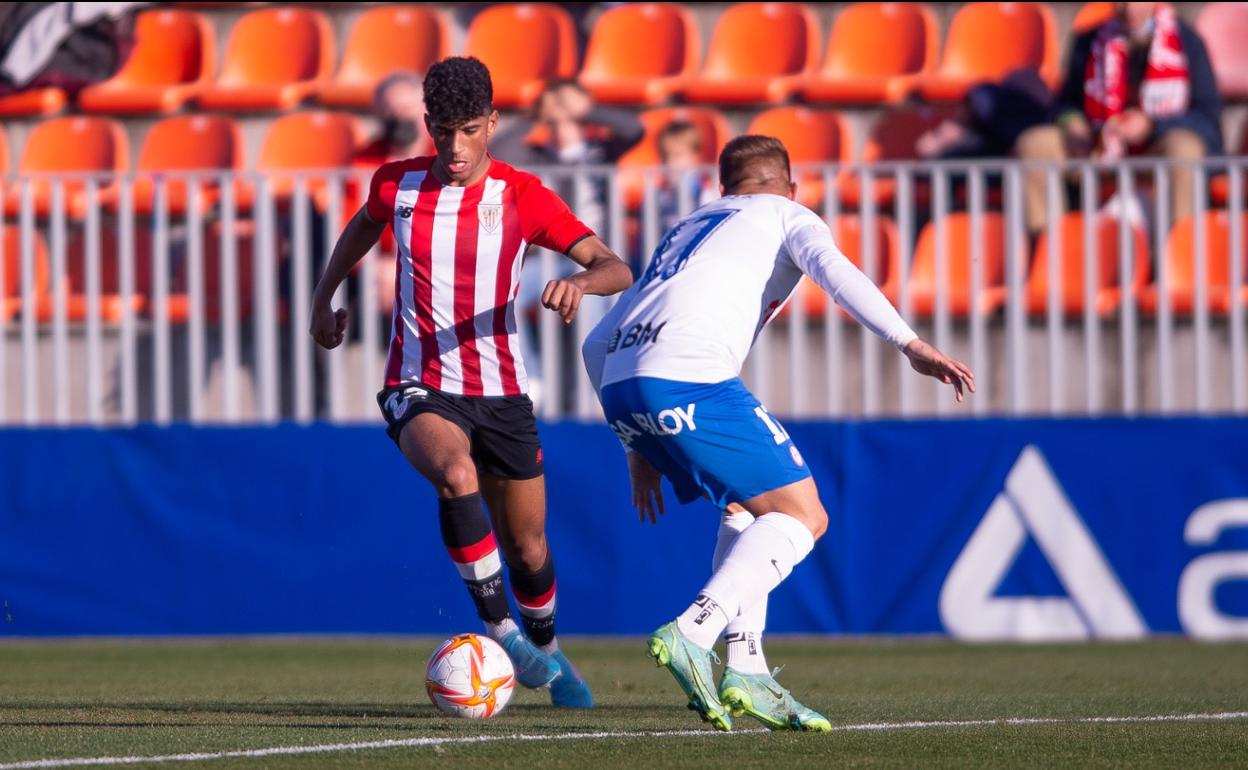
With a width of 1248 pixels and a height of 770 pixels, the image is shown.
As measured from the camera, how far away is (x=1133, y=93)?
11156 mm

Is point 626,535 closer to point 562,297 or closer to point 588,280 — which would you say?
point 588,280

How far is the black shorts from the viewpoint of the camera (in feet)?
18.9

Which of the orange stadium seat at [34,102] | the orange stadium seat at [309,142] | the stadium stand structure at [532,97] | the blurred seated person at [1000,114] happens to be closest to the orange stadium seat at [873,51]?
the stadium stand structure at [532,97]

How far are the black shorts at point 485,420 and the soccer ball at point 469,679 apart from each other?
0.66 metres

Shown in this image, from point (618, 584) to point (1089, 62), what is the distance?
14.7 ft

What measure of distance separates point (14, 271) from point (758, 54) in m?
5.17

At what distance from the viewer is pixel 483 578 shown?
18.8ft

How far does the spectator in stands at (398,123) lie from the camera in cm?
1103

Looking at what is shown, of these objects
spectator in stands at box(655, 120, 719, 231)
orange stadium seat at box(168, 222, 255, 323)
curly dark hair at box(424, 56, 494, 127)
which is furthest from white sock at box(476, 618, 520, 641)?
orange stadium seat at box(168, 222, 255, 323)

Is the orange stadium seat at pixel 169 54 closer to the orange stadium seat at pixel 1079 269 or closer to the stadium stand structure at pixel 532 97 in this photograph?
the stadium stand structure at pixel 532 97

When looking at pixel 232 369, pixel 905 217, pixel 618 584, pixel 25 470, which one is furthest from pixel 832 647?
pixel 25 470

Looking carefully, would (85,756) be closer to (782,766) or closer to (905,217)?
(782,766)

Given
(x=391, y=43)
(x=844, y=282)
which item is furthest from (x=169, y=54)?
(x=844, y=282)

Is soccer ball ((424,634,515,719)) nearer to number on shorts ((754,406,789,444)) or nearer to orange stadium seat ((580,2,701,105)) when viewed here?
number on shorts ((754,406,789,444))
